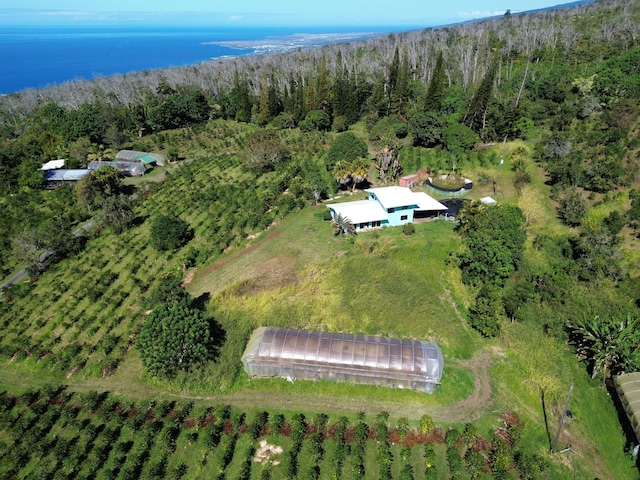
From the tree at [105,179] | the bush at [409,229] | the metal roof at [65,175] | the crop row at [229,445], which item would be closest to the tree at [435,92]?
the bush at [409,229]

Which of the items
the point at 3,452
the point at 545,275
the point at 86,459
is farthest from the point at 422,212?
the point at 3,452

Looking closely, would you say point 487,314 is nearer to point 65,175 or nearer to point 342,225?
point 342,225

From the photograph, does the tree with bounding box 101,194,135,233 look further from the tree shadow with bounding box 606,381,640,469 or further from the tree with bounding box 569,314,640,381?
the tree shadow with bounding box 606,381,640,469

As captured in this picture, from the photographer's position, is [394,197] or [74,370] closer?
[74,370]

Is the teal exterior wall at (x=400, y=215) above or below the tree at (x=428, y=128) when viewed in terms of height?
below

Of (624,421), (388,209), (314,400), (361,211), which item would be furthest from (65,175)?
(624,421)

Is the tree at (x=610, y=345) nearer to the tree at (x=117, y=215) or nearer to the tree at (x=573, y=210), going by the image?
the tree at (x=573, y=210)
